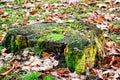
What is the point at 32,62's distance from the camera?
4.50m

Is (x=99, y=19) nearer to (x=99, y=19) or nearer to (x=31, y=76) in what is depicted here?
(x=99, y=19)

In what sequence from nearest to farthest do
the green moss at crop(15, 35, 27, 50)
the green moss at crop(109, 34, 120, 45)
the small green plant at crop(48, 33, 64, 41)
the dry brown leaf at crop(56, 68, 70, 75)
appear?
1. the dry brown leaf at crop(56, 68, 70, 75)
2. the small green plant at crop(48, 33, 64, 41)
3. the green moss at crop(15, 35, 27, 50)
4. the green moss at crop(109, 34, 120, 45)

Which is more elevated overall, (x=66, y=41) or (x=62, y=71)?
(x=66, y=41)

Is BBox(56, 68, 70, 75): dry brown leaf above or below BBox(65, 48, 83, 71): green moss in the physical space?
below

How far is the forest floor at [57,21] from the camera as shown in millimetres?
4301

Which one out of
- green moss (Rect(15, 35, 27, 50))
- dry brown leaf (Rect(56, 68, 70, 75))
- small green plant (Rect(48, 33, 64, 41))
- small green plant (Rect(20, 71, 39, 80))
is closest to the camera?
small green plant (Rect(20, 71, 39, 80))

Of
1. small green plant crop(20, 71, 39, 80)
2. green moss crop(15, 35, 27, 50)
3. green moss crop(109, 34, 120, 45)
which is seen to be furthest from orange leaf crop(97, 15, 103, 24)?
small green plant crop(20, 71, 39, 80)

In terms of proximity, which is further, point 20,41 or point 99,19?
point 99,19

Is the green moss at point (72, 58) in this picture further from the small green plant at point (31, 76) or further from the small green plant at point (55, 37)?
the small green plant at point (31, 76)

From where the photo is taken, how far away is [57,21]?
6215mm

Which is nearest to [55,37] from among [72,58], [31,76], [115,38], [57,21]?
[72,58]

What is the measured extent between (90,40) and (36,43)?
0.73 metres

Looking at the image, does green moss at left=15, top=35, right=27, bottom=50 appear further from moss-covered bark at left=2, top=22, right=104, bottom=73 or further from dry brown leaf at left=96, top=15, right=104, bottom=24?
dry brown leaf at left=96, top=15, right=104, bottom=24

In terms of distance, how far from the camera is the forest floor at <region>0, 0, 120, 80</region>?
14.1 feet
